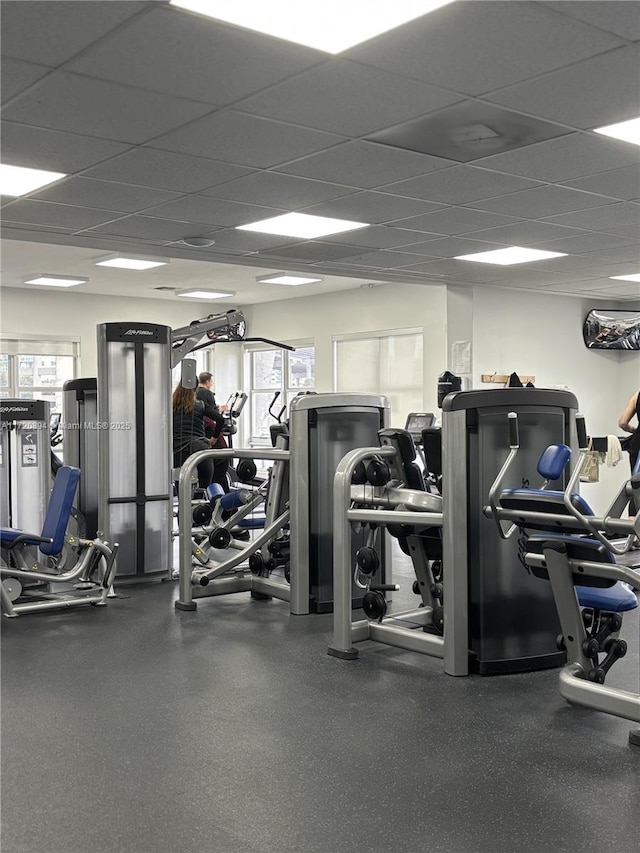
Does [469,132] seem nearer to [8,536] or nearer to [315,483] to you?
[315,483]

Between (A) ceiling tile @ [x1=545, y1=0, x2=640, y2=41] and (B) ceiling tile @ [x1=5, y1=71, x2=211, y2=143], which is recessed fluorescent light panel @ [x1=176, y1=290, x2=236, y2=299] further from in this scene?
(A) ceiling tile @ [x1=545, y1=0, x2=640, y2=41]

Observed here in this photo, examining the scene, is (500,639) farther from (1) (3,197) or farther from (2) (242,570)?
(1) (3,197)

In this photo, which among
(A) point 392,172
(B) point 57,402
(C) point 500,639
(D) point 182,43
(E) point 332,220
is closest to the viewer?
(D) point 182,43

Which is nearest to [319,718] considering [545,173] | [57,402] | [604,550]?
[604,550]

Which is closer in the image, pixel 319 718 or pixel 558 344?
pixel 319 718

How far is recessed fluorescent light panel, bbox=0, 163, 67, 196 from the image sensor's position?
4.48m

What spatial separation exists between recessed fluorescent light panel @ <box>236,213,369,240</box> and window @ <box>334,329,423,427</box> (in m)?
4.85

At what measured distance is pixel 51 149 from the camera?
4.11 metres

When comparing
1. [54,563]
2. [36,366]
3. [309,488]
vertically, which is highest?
[36,366]

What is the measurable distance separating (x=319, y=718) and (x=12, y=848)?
1328 mm

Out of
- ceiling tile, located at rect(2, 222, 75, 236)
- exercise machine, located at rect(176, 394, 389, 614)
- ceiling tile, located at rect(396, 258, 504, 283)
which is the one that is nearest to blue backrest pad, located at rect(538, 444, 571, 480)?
exercise machine, located at rect(176, 394, 389, 614)

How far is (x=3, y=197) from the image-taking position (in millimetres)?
5051

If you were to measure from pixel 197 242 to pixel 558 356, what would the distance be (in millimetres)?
4766

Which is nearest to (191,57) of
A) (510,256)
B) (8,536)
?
(8,536)
